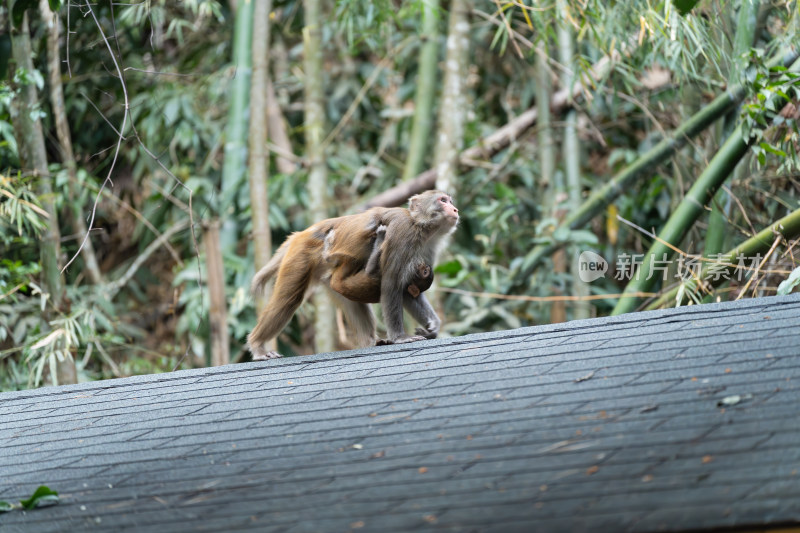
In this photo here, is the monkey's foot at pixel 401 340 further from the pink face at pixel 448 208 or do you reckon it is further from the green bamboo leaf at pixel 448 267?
the green bamboo leaf at pixel 448 267

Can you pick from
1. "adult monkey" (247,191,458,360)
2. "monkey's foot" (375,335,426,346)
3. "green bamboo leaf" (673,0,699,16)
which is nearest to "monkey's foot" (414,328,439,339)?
"adult monkey" (247,191,458,360)

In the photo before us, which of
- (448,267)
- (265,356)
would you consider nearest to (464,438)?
(265,356)

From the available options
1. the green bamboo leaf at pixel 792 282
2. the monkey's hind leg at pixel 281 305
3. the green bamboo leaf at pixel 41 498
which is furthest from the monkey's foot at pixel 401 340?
the green bamboo leaf at pixel 41 498

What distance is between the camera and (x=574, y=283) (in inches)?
512

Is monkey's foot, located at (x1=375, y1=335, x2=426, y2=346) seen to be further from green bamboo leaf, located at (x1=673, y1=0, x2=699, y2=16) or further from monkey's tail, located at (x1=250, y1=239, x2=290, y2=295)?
green bamboo leaf, located at (x1=673, y1=0, x2=699, y2=16)

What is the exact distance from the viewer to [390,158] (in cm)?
1559

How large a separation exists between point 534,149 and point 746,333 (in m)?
11.1

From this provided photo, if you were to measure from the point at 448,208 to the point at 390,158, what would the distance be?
28.6ft

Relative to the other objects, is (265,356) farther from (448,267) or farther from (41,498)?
(448,267)

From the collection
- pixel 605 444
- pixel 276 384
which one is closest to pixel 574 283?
pixel 276 384

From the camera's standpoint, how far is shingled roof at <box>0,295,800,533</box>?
3.42m

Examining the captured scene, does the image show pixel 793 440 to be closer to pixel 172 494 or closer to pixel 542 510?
pixel 542 510

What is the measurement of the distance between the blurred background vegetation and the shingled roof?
6.25ft

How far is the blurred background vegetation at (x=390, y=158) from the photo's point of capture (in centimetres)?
903
